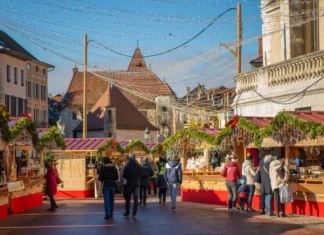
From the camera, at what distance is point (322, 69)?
21.6 metres

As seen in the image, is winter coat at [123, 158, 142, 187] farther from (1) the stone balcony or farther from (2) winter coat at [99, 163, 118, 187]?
(1) the stone balcony

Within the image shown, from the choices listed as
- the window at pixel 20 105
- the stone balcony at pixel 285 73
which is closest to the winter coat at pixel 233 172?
the stone balcony at pixel 285 73

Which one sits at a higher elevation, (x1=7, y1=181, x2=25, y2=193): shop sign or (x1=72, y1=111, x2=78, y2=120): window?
(x1=72, y1=111, x2=78, y2=120): window

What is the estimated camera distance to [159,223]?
722 inches

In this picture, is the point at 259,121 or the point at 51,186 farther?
the point at 51,186

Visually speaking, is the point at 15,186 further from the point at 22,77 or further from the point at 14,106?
the point at 22,77

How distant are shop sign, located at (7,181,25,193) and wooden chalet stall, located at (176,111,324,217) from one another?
6422mm

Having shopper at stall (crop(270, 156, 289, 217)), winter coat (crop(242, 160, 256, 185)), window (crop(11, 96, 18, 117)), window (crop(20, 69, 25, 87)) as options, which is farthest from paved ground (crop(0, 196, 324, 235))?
window (crop(20, 69, 25, 87))

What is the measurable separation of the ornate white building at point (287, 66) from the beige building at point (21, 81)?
38644 millimetres

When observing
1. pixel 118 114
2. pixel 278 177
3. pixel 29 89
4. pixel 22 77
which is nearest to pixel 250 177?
pixel 278 177

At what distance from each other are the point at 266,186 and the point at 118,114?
67246 mm

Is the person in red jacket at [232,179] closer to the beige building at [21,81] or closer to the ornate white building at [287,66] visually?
the ornate white building at [287,66]

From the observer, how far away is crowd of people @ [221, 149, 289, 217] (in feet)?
64.5

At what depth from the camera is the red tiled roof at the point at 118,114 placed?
86.6 m
